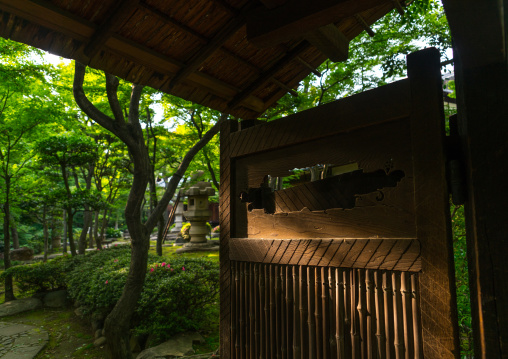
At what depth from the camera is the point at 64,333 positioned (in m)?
7.71

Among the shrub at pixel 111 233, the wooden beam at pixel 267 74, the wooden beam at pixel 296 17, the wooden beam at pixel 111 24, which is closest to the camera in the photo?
the wooden beam at pixel 296 17

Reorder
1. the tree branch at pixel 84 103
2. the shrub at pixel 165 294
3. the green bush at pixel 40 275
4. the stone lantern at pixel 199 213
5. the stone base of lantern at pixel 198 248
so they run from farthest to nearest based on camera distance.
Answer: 1. the stone lantern at pixel 199 213
2. the stone base of lantern at pixel 198 248
3. the green bush at pixel 40 275
4. the shrub at pixel 165 294
5. the tree branch at pixel 84 103

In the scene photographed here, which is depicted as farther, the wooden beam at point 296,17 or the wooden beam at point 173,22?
the wooden beam at point 173,22

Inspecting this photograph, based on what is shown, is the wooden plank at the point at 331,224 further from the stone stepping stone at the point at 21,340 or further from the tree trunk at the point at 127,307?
the stone stepping stone at the point at 21,340

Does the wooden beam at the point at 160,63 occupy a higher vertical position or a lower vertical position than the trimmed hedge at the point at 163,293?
higher

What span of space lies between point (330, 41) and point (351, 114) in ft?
1.63

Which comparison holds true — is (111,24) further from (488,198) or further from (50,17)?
(488,198)

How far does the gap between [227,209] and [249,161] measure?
438 mm

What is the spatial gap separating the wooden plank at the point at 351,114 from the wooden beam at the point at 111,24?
1.15m

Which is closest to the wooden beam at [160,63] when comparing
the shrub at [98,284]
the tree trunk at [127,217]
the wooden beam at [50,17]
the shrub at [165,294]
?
the wooden beam at [50,17]

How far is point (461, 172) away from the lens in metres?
1.61

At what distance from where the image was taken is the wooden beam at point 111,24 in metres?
1.78

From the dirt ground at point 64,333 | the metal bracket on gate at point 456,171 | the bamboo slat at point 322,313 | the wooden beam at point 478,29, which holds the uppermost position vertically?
the wooden beam at point 478,29

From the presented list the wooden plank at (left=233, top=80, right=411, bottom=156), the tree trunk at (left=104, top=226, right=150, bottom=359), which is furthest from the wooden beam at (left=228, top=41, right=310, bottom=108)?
the tree trunk at (left=104, top=226, right=150, bottom=359)
